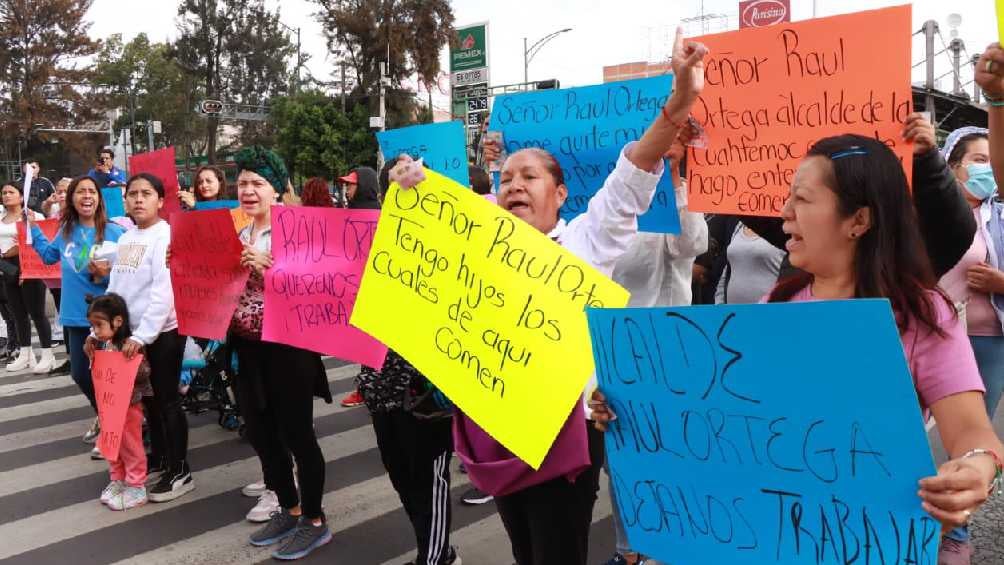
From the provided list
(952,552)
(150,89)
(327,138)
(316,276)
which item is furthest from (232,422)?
(150,89)

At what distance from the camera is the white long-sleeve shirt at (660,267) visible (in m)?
2.83

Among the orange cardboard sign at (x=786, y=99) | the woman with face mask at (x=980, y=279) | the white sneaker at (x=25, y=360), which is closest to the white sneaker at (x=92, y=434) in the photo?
the white sneaker at (x=25, y=360)

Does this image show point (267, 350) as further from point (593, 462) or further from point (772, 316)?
point (772, 316)

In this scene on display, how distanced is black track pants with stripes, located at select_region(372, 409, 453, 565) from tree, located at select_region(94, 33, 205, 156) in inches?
1910

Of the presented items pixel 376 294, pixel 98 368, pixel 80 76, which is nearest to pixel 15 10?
pixel 80 76

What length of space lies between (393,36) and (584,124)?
31738 millimetres

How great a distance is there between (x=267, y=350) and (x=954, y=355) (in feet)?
9.10

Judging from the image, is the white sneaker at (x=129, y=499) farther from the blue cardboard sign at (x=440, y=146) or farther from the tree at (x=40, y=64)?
the tree at (x=40, y=64)

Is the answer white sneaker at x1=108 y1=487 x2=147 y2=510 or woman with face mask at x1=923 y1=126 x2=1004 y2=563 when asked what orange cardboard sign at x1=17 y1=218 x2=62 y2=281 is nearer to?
white sneaker at x1=108 y1=487 x2=147 y2=510

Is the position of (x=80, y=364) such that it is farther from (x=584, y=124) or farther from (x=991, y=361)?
(x=991, y=361)

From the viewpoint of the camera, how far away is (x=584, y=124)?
10.0 feet

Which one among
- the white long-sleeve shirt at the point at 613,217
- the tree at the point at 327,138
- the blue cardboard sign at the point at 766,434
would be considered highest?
the tree at the point at 327,138

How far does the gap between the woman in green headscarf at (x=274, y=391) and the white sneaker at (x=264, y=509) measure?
228 mm

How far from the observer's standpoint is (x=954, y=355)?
153 centimetres
